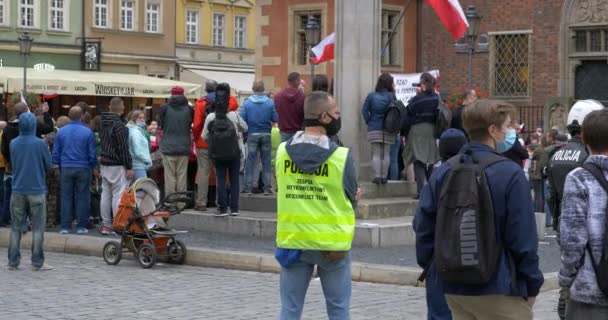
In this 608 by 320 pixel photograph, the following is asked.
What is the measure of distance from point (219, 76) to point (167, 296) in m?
44.0

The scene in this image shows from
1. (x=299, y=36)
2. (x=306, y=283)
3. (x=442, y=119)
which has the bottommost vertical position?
(x=306, y=283)

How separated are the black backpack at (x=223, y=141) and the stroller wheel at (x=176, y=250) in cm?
194

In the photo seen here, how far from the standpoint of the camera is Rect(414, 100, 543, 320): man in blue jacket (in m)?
5.96

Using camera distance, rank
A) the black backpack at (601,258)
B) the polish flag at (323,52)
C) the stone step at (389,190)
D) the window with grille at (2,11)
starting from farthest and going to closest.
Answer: the window with grille at (2,11)
the polish flag at (323,52)
the stone step at (389,190)
the black backpack at (601,258)

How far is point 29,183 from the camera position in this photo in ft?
45.9

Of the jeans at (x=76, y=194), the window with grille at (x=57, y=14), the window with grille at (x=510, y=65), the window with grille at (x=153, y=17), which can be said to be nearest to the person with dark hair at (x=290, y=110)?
the jeans at (x=76, y=194)

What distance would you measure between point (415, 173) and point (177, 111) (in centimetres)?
351

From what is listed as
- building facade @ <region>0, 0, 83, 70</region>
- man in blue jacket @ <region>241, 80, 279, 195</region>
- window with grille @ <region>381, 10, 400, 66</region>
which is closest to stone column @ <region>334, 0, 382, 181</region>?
man in blue jacket @ <region>241, 80, 279, 195</region>

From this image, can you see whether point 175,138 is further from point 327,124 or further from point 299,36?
point 299,36

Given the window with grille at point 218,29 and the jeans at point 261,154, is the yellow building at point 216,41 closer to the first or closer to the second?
the window with grille at point 218,29

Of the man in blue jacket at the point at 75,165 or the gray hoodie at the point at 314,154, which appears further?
the man in blue jacket at the point at 75,165

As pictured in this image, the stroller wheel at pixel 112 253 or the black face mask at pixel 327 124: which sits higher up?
the black face mask at pixel 327 124

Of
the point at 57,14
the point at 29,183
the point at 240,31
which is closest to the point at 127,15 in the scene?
the point at 57,14

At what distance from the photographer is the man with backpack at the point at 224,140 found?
53.6 ft
